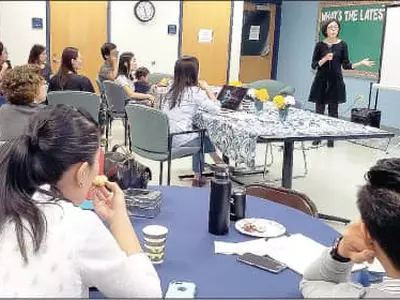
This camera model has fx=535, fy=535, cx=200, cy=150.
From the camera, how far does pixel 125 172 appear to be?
1.94 meters

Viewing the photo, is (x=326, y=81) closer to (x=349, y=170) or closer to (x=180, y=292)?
(x=349, y=170)

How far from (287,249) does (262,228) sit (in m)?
0.15

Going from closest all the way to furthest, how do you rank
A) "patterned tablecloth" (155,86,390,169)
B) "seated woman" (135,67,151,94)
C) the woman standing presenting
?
1. "patterned tablecloth" (155,86,390,169)
2. the woman standing presenting
3. "seated woman" (135,67,151,94)

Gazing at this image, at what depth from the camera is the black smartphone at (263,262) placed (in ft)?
4.65

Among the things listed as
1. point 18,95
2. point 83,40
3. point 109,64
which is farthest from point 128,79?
point 18,95

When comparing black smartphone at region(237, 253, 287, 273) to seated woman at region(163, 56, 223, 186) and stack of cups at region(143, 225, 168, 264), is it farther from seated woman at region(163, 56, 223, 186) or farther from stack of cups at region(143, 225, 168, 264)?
seated woman at region(163, 56, 223, 186)

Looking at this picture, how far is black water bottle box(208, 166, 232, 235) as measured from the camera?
160cm

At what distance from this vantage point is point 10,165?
3.95 feet

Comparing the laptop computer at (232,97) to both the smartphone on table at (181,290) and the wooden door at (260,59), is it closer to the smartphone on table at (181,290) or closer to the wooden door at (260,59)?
the smartphone on table at (181,290)

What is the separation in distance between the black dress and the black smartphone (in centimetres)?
454

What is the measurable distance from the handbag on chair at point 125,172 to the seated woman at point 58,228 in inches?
23.4

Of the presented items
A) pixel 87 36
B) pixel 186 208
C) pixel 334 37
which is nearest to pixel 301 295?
pixel 186 208

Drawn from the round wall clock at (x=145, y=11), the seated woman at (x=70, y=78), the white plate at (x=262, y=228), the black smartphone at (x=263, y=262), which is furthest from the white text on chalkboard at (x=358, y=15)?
the black smartphone at (x=263, y=262)

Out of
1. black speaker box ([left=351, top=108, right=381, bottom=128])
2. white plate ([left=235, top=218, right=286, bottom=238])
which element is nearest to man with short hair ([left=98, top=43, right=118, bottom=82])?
black speaker box ([left=351, top=108, right=381, bottom=128])
